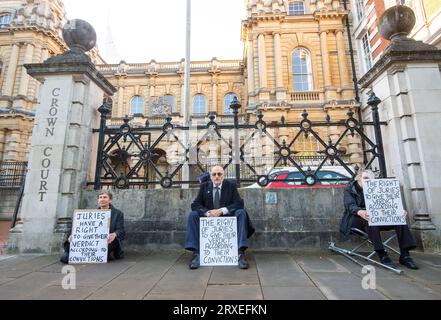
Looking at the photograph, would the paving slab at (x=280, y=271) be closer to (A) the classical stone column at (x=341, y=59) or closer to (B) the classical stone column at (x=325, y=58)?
(B) the classical stone column at (x=325, y=58)

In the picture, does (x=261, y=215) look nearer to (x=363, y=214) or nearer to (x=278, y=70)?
(x=363, y=214)

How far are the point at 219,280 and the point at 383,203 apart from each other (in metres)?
2.65

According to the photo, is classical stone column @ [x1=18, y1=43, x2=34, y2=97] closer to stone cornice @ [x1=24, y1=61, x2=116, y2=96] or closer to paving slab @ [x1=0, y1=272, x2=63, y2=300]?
stone cornice @ [x1=24, y1=61, x2=116, y2=96]

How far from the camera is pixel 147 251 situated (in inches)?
188

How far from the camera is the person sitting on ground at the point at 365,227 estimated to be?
141 inches

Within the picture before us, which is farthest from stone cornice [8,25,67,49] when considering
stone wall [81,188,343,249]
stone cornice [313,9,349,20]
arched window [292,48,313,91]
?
stone wall [81,188,343,249]

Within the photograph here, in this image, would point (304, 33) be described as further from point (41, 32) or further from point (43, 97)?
point (41, 32)

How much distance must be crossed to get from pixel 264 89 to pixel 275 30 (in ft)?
18.9

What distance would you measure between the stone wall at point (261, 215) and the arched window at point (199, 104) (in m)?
27.4

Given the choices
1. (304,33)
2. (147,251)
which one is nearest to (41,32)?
(304,33)

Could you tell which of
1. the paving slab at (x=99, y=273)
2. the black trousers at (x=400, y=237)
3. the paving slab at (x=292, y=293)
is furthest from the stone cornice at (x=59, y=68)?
the black trousers at (x=400, y=237)

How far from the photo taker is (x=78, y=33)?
18.0 feet
